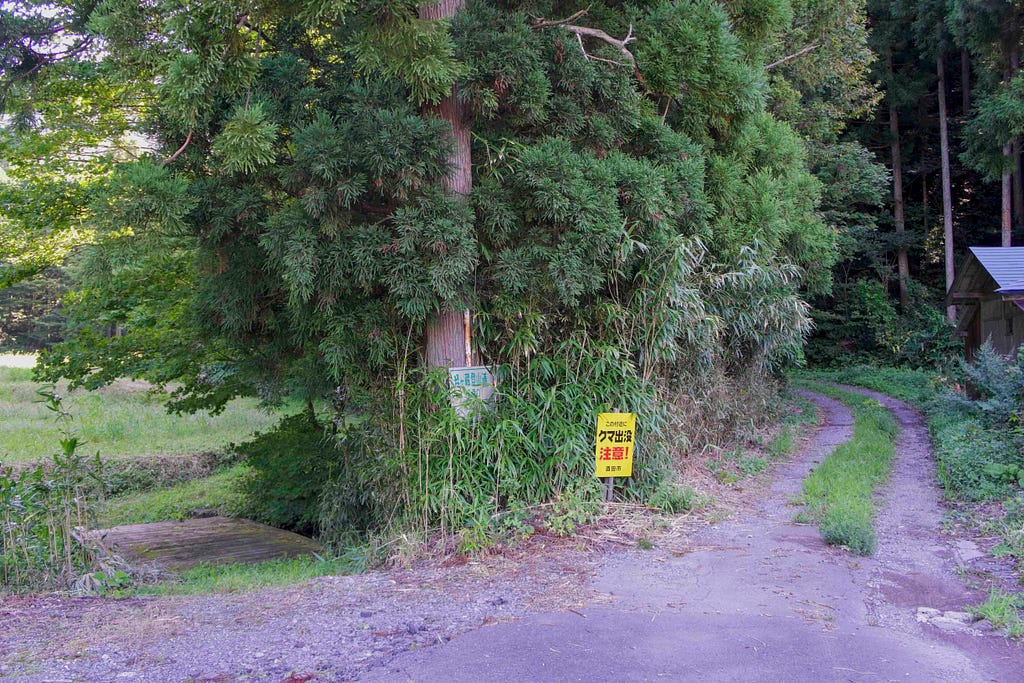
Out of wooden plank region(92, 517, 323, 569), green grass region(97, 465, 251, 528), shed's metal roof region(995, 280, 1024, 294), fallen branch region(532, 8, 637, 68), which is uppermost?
fallen branch region(532, 8, 637, 68)

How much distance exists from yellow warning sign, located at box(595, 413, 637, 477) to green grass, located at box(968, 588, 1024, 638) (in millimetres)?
3272

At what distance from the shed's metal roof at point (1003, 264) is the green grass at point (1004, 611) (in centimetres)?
915

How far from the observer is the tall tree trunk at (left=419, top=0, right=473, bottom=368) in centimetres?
774

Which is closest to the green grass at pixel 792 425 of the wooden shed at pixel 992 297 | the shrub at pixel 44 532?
the wooden shed at pixel 992 297

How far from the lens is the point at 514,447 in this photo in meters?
7.59

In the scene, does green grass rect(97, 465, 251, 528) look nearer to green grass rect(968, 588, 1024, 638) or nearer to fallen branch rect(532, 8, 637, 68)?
fallen branch rect(532, 8, 637, 68)

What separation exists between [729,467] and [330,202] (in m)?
6.72

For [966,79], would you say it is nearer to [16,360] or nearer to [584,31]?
[584,31]

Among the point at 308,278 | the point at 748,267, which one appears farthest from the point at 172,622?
the point at 748,267

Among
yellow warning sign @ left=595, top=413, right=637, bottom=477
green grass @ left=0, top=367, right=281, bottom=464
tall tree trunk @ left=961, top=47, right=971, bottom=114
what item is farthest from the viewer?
tall tree trunk @ left=961, top=47, right=971, bottom=114

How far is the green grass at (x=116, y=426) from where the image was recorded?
1783cm

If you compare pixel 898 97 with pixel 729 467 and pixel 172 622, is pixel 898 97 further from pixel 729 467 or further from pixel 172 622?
pixel 172 622

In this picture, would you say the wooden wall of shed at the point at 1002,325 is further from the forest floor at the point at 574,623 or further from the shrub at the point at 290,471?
the shrub at the point at 290,471

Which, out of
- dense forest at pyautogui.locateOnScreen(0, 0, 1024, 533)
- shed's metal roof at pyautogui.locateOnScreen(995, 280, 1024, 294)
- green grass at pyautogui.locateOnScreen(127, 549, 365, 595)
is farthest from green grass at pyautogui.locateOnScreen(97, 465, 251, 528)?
shed's metal roof at pyautogui.locateOnScreen(995, 280, 1024, 294)
